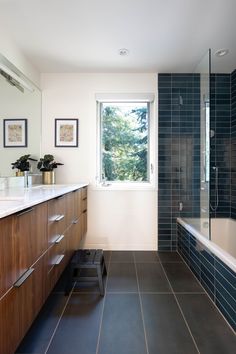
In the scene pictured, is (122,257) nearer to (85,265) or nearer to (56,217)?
(85,265)

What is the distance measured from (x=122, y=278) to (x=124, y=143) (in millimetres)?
1713

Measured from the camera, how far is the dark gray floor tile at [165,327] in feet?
4.55

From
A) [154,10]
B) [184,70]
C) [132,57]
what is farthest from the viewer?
[184,70]

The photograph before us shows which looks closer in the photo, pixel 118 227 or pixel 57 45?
pixel 57 45

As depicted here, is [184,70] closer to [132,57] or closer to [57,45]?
[132,57]

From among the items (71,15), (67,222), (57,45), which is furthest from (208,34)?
(67,222)

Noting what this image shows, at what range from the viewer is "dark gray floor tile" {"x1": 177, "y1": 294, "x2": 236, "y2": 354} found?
1391 mm

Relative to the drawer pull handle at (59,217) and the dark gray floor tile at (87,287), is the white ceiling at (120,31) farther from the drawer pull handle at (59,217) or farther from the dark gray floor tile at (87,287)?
the dark gray floor tile at (87,287)

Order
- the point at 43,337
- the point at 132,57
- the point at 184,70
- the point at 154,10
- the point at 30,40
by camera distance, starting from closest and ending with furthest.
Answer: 1. the point at 43,337
2. the point at 154,10
3. the point at 30,40
4. the point at 132,57
5. the point at 184,70

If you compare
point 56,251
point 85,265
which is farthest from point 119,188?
point 56,251

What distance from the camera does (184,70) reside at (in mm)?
2955

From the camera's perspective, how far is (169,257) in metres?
2.85

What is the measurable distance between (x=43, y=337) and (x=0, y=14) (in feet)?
7.83

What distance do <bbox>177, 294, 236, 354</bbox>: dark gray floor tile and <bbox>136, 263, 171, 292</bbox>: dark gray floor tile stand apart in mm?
215
